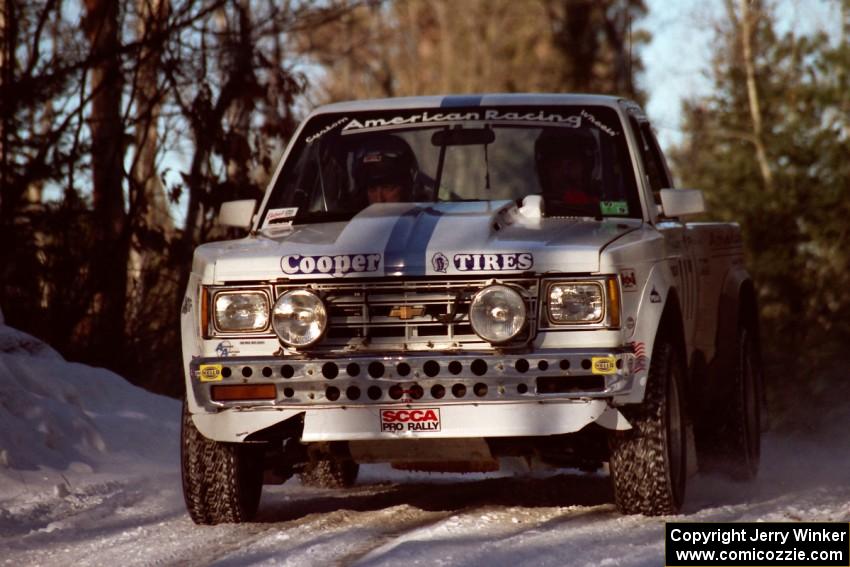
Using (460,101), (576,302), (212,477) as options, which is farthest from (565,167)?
(212,477)

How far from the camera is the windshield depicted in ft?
25.0

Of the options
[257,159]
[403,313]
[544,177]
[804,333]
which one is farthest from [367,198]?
[804,333]

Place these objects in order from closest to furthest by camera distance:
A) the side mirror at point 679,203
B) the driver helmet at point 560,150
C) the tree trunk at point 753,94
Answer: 1. the side mirror at point 679,203
2. the driver helmet at point 560,150
3. the tree trunk at point 753,94

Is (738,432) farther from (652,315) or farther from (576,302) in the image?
(576,302)

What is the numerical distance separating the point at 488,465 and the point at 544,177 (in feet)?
5.19

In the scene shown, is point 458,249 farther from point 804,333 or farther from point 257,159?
point 804,333

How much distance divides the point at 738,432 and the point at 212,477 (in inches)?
116

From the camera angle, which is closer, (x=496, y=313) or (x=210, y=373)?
(x=496, y=313)

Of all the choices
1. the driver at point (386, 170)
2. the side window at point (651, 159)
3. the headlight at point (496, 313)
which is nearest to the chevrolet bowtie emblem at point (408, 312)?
the headlight at point (496, 313)

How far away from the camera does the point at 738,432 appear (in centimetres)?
Result: 840

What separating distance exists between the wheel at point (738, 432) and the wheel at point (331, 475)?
1938 mm

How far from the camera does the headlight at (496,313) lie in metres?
6.30

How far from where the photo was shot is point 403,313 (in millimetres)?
6488

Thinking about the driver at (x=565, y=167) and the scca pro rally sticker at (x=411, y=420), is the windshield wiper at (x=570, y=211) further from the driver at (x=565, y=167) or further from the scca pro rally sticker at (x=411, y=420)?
the scca pro rally sticker at (x=411, y=420)
